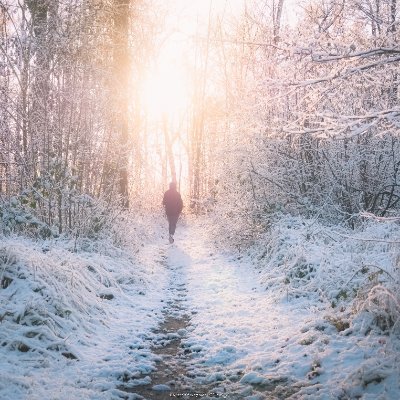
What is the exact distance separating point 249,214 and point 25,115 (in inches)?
247

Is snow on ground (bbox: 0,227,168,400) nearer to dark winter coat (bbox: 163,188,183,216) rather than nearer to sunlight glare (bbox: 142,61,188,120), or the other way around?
dark winter coat (bbox: 163,188,183,216)

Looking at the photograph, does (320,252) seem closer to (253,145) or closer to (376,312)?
(376,312)

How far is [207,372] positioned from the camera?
4453 millimetres

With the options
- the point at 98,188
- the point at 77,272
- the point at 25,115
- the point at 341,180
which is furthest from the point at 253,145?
the point at 77,272

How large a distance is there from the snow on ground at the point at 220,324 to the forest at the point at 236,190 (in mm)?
30

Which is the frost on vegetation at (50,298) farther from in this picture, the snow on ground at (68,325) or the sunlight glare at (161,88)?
the sunlight glare at (161,88)

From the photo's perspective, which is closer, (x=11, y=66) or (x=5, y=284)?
(x=5, y=284)

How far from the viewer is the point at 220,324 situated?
5.91m

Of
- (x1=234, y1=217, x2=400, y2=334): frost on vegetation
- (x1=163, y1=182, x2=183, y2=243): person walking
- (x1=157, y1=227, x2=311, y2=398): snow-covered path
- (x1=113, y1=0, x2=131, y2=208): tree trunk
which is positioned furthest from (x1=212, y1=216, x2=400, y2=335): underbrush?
(x1=113, y1=0, x2=131, y2=208): tree trunk

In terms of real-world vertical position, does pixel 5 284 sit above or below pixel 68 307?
above

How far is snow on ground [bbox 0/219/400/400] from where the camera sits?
3916 mm

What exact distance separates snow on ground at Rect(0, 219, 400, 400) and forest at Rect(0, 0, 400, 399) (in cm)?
3

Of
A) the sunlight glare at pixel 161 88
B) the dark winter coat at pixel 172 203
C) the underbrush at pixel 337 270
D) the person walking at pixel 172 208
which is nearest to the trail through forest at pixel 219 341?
the underbrush at pixel 337 270

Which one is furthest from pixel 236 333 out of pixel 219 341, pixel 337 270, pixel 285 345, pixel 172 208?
pixel 172 208
